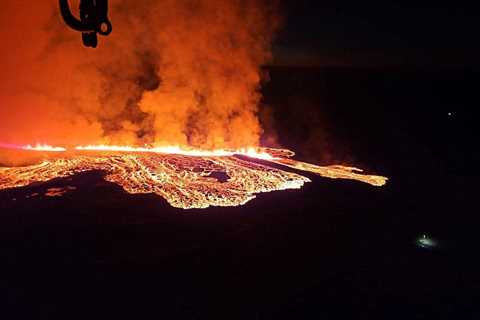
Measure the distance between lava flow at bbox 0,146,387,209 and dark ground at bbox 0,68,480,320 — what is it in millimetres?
417

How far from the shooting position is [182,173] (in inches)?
360

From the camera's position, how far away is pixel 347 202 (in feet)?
27.8

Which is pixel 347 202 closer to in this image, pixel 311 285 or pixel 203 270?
pixel 311 285

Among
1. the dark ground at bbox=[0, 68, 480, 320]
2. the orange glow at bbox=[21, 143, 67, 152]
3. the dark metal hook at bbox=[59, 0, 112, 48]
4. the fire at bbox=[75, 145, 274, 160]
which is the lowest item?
the dark ground at bbox=[0, 68, 480, 320]

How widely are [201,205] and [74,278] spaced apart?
296cm

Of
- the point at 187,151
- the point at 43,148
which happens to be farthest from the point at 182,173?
the point at 43,148

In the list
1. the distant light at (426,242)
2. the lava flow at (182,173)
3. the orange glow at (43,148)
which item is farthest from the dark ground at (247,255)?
the orange glow at (43,148)

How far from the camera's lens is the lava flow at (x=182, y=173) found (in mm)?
8000

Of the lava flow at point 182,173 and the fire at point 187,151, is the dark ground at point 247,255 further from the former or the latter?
the fire at point 187,151

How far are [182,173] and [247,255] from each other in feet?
13.0

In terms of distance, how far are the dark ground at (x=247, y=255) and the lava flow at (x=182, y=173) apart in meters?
0.42

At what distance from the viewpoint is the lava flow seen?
800cm

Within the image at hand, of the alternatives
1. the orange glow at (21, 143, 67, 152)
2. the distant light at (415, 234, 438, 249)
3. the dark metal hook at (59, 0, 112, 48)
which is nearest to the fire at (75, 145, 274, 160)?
the orange glow at (21, 143, 67, 152)

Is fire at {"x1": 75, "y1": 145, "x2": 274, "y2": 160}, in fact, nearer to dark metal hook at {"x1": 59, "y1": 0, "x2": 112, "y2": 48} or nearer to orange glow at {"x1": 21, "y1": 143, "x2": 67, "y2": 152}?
orange glow at {"x1": 21, "y1": 143, "x2": 67, "y2": 152}
